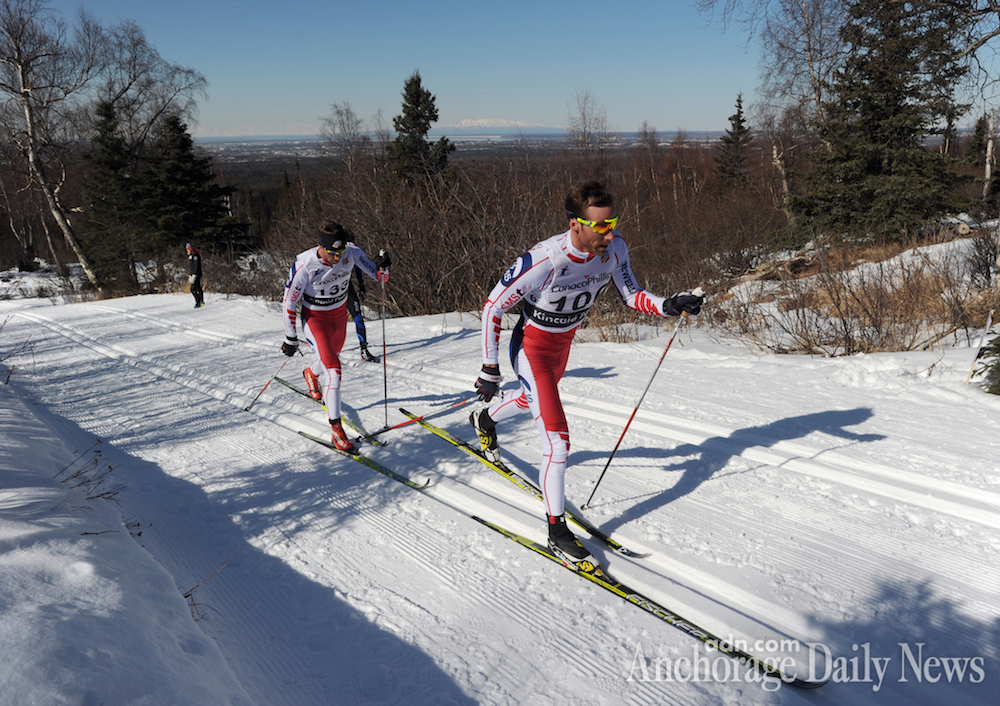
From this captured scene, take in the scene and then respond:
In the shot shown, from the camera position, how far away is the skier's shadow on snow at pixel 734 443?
4246 mm

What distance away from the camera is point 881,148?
55.4ft

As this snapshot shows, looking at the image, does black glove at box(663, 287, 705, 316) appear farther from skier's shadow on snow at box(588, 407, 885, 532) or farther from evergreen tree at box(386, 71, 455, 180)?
evergreen tree at box(386, 71, 455, 180)

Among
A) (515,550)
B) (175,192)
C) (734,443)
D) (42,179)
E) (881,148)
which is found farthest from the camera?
(175,192)

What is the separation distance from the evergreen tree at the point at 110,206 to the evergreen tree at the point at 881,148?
2821 cm

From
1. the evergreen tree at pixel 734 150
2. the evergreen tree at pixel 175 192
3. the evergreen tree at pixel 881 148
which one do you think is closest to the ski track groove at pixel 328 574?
the evergreen tree at pixel 881 148

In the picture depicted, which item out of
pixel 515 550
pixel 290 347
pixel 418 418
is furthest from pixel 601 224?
pixel 290 347

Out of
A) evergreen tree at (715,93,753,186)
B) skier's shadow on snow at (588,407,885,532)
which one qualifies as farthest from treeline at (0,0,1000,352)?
evergreen tree at (715,93,753,186)

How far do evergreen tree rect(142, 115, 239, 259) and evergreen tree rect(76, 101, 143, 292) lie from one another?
0.81m

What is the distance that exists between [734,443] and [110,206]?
31.7 meters

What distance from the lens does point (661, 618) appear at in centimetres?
295

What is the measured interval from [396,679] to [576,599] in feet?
3.50

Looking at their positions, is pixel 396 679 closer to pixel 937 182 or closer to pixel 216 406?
pixel 216 406

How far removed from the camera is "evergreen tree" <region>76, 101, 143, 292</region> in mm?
25500

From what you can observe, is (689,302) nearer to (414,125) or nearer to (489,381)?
(489,381)
